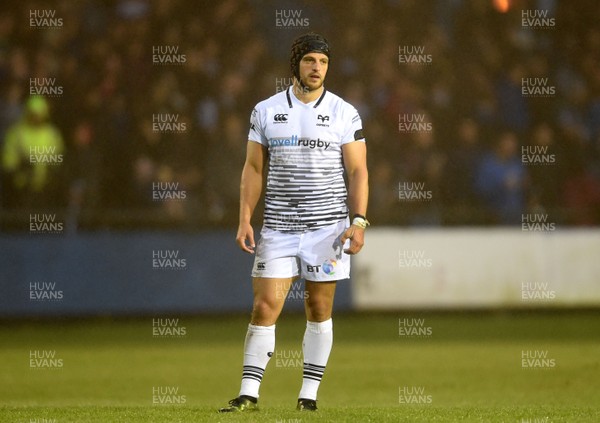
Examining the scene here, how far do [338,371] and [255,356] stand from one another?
4184 mm

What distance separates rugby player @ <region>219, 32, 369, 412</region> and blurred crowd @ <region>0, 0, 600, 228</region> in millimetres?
8928

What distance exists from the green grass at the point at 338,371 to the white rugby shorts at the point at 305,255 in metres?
0.92

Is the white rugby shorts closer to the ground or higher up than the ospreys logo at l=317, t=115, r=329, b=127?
closer to the ground

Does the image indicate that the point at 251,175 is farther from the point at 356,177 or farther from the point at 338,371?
the point at 338,371

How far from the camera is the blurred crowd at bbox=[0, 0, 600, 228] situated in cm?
1722

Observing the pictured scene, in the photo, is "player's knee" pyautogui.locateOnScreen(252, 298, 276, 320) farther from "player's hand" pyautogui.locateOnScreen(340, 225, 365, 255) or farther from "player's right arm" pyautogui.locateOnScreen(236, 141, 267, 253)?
"player's hand" pyautogui.locateOnScreen(340, 225, 365, 255)

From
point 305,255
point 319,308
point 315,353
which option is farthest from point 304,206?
point 315,353

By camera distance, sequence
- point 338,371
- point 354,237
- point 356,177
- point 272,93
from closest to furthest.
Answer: point 354,237 < point 356,177 < point 338,371 < point 272,93

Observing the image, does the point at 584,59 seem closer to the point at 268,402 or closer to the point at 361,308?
the point at 361,308

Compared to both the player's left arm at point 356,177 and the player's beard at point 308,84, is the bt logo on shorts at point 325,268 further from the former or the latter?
the player's beard at point 308,84

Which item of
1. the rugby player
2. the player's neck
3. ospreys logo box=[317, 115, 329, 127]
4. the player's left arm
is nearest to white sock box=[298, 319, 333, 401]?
the rugby player

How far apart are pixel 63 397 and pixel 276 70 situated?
9.67 meters

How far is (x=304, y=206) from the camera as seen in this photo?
814 cm

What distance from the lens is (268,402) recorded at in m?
10.0
